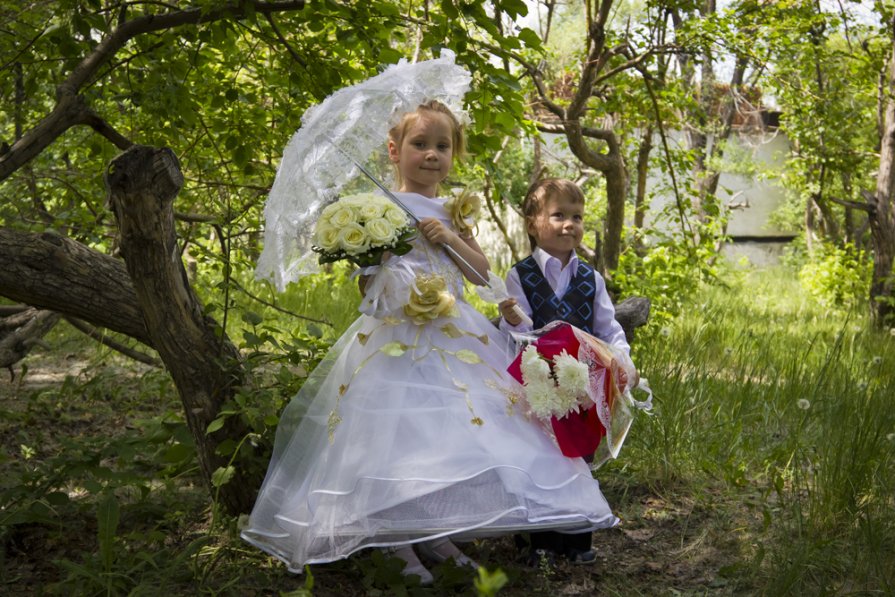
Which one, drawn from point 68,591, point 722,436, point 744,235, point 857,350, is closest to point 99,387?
point 68,591

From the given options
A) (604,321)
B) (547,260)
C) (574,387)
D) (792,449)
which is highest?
(547,260)

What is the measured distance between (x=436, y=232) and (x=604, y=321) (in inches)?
30.8

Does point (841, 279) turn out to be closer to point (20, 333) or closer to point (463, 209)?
point (463, 209)

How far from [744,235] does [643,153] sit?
62.1 ft

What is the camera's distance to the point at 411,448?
9.14ft

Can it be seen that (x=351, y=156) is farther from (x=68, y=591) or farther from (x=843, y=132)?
(x=843, y=132)

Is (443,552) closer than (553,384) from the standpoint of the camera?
No

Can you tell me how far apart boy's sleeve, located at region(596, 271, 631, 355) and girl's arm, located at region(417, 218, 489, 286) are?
491 mm

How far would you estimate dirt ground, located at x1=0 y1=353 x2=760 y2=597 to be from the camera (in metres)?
3.05

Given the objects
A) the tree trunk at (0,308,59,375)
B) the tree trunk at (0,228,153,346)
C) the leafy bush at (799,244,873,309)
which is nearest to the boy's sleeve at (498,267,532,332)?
the tree trunk at (0,228,153,346)

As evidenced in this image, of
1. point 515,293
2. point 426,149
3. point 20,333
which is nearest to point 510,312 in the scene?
point 515,293

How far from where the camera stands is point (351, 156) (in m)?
3.26

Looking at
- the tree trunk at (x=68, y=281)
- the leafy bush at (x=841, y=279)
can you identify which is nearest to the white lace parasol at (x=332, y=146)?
the tree trunk at (x=68, y=281)

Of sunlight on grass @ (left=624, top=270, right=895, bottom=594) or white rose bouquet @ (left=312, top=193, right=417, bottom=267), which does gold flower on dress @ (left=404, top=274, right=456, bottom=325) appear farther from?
sunlight on grass @ (left=624, top=270, right=895, bottom=594)
